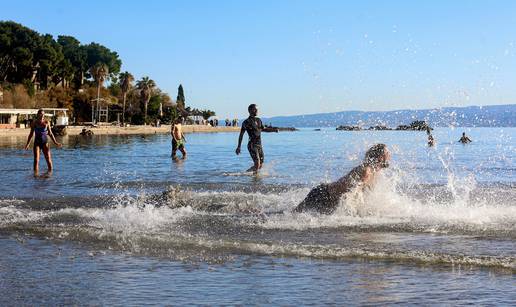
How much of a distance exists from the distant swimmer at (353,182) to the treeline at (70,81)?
7582 cm

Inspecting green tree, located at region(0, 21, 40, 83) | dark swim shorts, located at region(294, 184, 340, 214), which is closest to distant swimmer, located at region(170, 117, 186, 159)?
dark swim shorts, located at region(294, 184, 340, 214)

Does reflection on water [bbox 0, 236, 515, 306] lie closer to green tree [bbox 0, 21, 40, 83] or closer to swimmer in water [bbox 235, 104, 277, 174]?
swimmer in water [bbox 235, 104, 277, 174]

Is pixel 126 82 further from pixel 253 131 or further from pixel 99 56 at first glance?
pixel 253 131

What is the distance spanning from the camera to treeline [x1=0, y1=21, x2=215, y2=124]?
8869cm

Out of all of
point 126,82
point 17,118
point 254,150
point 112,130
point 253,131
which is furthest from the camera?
point 126,82

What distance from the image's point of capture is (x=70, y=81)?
109 metres

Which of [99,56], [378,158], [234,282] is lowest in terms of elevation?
[234,282]

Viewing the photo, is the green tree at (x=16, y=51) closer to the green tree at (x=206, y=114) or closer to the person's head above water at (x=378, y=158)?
the green tree at (x=206, y=114)

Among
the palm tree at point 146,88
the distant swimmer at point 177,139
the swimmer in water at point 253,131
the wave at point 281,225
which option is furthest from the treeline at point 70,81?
the wave at point 281,225

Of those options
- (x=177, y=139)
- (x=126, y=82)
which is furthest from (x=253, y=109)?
(x=126, y=82)

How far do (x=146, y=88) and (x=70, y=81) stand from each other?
13.1 m

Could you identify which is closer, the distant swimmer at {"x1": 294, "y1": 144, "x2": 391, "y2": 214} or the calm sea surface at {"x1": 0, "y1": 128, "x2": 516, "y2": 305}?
the calm sea surface at {"x1": 0, "y1": 128, "x2": 516, "y2": 305}

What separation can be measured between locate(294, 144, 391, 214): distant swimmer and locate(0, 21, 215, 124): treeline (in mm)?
75820

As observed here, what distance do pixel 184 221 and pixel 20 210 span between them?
2686 mm
